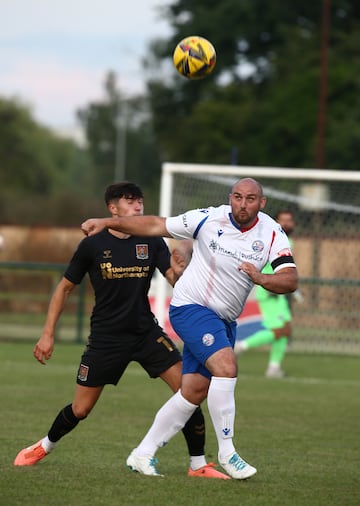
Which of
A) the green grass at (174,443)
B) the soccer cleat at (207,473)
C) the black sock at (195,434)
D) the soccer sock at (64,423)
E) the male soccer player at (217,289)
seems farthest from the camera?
the soccer sock at (64,423)

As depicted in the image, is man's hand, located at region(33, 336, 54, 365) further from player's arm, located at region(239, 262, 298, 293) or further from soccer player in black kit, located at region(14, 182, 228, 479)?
Answer: player's arm, located at region(239, 262, 298, 293)

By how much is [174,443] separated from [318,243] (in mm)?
11483

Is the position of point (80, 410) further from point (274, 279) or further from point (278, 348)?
point (278, 348)

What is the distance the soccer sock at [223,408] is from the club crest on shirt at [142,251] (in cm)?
107

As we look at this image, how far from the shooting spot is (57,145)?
9638cm

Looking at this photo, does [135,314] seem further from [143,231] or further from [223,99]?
[223,99]

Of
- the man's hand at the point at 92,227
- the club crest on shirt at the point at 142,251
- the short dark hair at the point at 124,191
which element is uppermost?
the short dark hair at the point at 124,191

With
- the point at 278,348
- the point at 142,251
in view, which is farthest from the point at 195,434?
the point at 278,348

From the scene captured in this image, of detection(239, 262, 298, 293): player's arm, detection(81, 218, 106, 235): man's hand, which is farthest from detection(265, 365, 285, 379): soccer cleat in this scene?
detection(81, 218, 106, 235): man's hand

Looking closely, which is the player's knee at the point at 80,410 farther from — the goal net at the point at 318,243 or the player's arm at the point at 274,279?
the goal net at the point at 318,243

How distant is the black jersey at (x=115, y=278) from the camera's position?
26.0 ft

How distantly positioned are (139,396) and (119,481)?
5.66 metres

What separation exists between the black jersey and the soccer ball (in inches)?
87.6

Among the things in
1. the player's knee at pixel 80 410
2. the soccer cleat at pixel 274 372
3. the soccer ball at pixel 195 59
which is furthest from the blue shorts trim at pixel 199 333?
the soccer cleat at pixel 274 372
